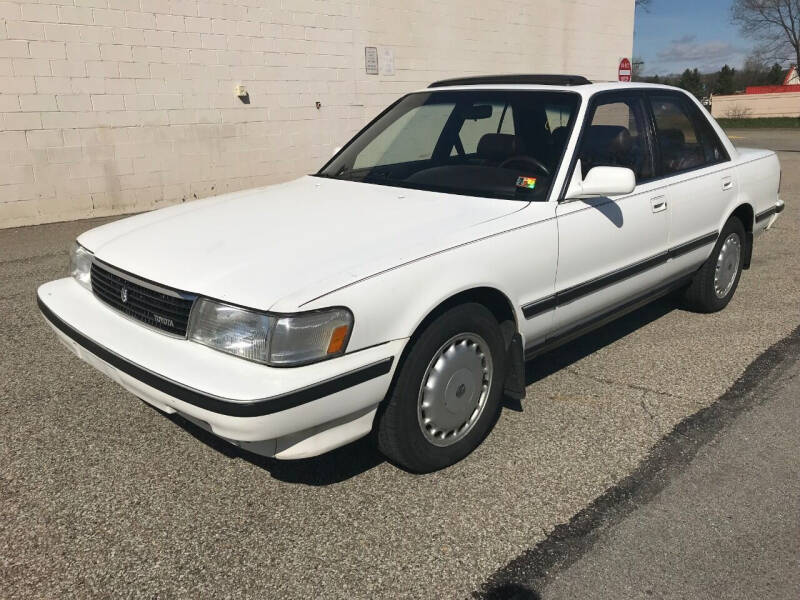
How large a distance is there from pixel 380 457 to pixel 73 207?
7154mm

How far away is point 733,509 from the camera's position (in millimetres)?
2605

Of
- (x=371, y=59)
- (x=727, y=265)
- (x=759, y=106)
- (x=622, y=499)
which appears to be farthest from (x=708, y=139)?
(x=759, y=106)

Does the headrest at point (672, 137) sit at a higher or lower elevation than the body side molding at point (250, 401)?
higher

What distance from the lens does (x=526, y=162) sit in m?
3.35

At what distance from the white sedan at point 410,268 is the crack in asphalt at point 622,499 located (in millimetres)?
607

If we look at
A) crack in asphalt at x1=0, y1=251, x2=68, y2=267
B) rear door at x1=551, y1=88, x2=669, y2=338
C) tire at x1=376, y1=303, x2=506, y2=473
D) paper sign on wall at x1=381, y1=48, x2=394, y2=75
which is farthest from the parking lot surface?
paper sign on wall at x1=381, y1=48, x2=394, y2=75

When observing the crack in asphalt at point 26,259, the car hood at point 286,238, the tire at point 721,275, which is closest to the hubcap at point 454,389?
the car hood at point 286,238

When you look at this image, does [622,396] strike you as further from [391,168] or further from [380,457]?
[391,168]

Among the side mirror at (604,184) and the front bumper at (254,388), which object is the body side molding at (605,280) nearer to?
the side mirror at (604,184)

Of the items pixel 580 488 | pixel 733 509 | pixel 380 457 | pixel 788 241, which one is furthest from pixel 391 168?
pixel 788 241

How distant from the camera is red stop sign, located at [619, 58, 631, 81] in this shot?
656 inches

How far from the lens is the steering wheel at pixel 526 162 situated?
3.27 meters

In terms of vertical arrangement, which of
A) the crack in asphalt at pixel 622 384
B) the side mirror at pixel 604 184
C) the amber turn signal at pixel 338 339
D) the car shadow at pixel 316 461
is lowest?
the crack in asphalt at pixel 622 384

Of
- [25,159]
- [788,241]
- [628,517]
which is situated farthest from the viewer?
[25,159]
